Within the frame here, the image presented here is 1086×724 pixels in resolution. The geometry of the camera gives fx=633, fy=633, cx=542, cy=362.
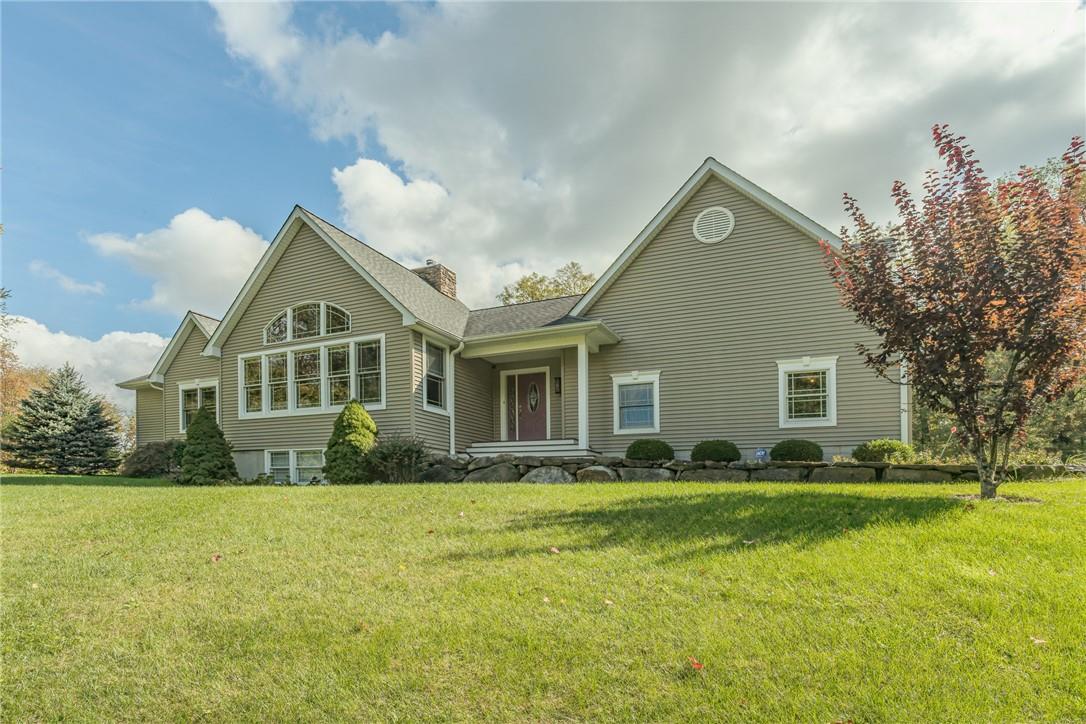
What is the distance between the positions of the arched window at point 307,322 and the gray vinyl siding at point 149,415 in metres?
8.91

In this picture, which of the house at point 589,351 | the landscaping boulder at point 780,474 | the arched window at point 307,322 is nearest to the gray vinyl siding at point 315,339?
the house at point 589,351

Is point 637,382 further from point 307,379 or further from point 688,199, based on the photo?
point 307,379

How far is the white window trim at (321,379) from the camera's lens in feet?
49.5

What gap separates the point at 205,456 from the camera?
14.9 m

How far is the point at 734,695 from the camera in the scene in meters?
3.41

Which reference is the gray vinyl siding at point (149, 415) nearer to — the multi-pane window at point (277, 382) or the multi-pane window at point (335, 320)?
the multi-pane window at point (277, 382)

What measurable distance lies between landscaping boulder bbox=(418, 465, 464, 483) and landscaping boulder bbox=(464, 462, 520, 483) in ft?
1.07

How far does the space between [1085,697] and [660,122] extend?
41.0ft

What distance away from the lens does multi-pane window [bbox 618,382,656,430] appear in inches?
588

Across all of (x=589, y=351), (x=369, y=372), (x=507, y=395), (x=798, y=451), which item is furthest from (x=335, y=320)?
(x=798, y=451)

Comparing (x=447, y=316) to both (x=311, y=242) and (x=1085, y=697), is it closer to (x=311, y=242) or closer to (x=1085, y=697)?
(x=311, y=242)

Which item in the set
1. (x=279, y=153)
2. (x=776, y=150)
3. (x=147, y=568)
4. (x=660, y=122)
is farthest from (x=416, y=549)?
(x=776, y=150)

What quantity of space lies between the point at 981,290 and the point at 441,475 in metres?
10.1

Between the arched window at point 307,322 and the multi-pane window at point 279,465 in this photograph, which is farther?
the multi-pane window at point 279,465
